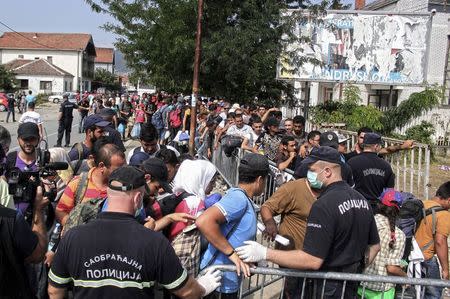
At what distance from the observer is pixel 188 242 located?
3.22 m

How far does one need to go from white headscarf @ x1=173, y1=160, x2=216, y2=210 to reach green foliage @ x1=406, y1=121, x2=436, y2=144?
16115 mm

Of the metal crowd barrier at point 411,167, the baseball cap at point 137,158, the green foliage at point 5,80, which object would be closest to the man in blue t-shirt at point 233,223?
the baseball cap at point 137,158

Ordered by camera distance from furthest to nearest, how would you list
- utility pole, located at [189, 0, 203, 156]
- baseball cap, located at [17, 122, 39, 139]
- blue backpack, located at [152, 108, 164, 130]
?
blue backpack, located at [152, 108, 164, 130] < utility pole, located at [189, 0, 203, 156] < baseball cap, located at [17, 122, 39, 139]

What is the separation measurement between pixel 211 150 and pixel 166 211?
8847mm

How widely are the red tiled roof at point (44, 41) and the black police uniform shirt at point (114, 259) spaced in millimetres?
83625

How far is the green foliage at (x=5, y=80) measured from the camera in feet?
179

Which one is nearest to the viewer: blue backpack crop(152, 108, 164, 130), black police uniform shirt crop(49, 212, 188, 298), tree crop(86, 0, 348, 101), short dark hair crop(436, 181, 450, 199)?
black police uniform shirt crop(49, 212, 188, 298)

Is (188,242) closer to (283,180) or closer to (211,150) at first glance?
(283,180)

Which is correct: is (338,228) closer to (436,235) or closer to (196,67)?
(436,235)

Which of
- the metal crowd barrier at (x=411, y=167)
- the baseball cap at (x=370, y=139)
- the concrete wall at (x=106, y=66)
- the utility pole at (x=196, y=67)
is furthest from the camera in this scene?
the concrete wall at (x=106, y=66)

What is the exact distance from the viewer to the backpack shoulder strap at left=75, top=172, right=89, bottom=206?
3.82 m

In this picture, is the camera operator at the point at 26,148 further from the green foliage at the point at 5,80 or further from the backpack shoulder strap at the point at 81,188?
the green foliage at the point at 5,80

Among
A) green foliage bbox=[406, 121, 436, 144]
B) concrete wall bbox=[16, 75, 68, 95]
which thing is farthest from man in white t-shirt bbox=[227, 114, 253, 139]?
concrete wall bbox=[16, 75, 68, 95]

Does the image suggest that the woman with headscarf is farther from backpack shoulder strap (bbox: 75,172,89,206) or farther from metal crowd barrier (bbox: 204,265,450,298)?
backpack shoulder strap (bbox: 75,172,89,206)
